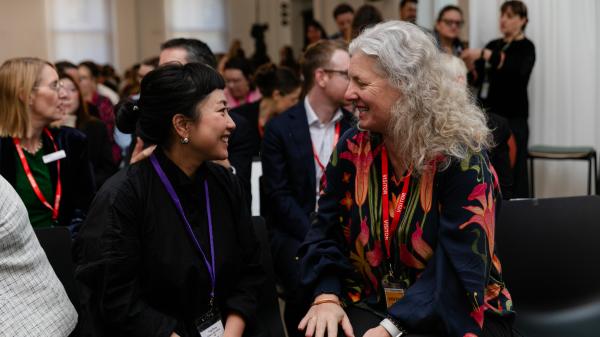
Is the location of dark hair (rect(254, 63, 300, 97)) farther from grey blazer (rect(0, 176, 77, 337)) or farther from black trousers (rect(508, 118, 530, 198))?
grey blazer (rect(0, 176, 77, 337))

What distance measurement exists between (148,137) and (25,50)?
13894 millimetres

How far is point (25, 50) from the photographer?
1514 cm

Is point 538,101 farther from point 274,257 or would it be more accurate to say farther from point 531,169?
point 274,257

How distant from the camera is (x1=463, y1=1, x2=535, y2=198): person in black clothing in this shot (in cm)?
511

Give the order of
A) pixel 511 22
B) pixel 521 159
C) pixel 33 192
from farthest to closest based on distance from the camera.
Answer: pixel 511 22 < pixel 521 159 < pixel 33 192

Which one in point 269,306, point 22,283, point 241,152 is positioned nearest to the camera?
point 22,283

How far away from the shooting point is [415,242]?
2.20 meters

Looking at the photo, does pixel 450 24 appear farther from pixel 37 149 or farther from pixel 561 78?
pixel 37 149

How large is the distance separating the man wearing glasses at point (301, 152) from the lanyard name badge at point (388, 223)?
1062 mm

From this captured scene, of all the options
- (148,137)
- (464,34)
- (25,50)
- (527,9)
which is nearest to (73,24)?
(25,50)

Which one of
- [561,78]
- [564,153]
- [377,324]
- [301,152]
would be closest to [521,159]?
[564,153]

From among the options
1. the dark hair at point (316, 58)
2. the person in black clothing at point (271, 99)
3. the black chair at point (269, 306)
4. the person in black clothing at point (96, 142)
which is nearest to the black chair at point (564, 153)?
the person in black clothing at point (271, 99)

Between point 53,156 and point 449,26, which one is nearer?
point 53,156

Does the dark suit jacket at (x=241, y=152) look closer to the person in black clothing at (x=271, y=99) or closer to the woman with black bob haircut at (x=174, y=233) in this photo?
the woman with black bob haircut at (x=174, y=233)
